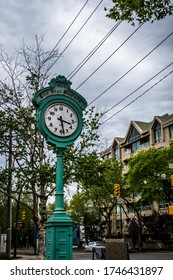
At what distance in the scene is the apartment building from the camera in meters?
47.1

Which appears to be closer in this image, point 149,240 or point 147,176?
point 147,176

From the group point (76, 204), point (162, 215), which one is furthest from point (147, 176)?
point (76, 204)

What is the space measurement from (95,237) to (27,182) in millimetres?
40063

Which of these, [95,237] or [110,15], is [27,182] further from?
[95,237]

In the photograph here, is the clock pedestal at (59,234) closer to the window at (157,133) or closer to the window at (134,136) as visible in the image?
the window at (157,133)

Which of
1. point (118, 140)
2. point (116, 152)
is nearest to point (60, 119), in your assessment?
point (118, 140)

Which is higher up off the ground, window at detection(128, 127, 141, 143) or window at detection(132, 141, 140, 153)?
window at detection(128, 127, 141, 143)

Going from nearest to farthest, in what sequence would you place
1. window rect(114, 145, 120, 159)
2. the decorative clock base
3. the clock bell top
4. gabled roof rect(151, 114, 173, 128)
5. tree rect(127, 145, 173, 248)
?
the decorative clock base, the clock bell top, tree rect(127, 145, 173, 248), gabled roof rect(151, 114, 173, 128), window rect(114, 145, 120, 159)

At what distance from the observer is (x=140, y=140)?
2112 inches

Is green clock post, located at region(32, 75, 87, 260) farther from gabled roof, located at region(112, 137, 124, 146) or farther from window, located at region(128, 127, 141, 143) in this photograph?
gabled roof, located at region(112, 137, 124, 146)

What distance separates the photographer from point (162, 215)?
1657 inches

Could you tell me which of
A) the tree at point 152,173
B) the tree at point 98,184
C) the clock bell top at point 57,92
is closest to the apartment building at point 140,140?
the tree at point 98,184

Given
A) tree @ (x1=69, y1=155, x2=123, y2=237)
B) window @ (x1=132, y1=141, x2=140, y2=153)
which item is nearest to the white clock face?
tree @ (x1=69, y1=155, x2=123, y2=237)

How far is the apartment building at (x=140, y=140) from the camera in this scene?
47094mm
